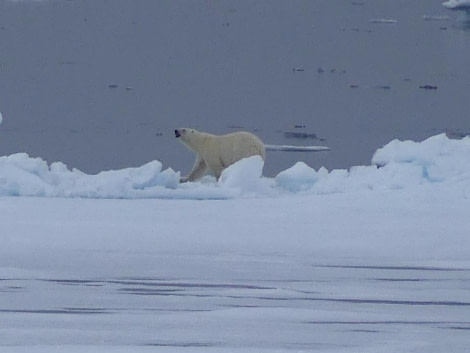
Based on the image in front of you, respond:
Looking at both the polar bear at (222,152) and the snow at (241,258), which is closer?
the snow at (241,258)

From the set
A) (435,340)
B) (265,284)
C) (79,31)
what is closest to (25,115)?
(265,284)

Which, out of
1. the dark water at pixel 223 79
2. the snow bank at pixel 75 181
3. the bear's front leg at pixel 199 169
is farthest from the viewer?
the dark water at pixel 223 79

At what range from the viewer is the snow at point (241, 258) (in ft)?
13.9

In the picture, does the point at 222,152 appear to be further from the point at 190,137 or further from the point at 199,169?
the point at 190,137

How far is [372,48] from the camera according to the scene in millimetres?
27141

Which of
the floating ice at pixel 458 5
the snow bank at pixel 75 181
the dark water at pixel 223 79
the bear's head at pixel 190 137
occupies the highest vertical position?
the floating ice at pixel 458 5

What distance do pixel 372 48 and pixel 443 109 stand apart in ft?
33.4

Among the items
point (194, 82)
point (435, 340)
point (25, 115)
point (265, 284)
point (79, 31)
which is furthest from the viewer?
point (79, 31)

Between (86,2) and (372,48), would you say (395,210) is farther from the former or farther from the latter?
(86,2)

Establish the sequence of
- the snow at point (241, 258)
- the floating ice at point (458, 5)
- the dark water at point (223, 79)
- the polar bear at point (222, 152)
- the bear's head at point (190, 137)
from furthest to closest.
Result: the floating ice at point (458, 5) < the dark water at point (223, 79) < the bear's head at point (190, 137) < the polar bear at point (222, 152) < the snow at point (241, 258)

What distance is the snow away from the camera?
4.25 m

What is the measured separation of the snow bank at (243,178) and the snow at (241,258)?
0.01 metres

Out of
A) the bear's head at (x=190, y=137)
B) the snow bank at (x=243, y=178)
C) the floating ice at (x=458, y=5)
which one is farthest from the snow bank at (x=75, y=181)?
the floating ice at (x=458, y=5)

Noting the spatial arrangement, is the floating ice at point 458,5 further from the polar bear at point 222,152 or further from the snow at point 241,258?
the snow at point 241,258
